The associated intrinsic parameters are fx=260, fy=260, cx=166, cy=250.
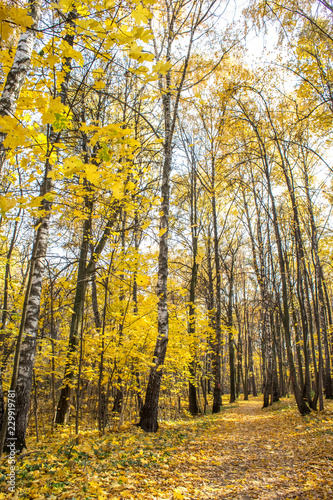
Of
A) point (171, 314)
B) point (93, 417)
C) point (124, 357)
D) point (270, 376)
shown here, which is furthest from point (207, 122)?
point (93, 417)

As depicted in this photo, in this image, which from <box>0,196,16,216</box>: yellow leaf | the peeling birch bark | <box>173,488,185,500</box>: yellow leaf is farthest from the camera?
<box>173,488,185,500</box>: yellow leaf

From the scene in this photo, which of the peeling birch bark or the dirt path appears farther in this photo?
the dirt path

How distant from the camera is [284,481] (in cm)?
298

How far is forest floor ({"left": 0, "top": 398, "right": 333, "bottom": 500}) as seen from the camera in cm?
246

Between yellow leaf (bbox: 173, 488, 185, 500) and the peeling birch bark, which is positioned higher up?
the peeling birch bark

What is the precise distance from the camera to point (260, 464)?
3656 millimetres

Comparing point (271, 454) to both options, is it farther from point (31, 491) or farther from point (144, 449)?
point (31, 491)

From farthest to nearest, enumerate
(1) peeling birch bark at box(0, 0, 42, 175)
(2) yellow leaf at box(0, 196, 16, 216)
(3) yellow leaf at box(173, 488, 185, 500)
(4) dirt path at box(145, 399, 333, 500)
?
(4) dirt path at box(145, 399, 333, 500), (3) yellow leaf at box(173, 488, 185, 500), (1) peeling birch bark at box(0, 0, 42, 175), (2) yellow leaf at box(0, 196, 16, 216)

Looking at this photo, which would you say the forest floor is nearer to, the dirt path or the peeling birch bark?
the dirt path

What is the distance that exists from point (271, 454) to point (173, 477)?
201cm

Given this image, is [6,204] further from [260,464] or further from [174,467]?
[260,464]

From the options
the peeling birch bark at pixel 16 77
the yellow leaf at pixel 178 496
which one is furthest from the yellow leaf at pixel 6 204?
the yellow leaf at pixel 178 496

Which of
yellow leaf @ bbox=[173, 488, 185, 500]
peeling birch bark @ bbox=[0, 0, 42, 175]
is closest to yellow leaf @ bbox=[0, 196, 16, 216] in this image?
peeling birch bark @ bbox=[0, 0, 42, 175]

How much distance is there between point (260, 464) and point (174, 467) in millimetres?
1302
